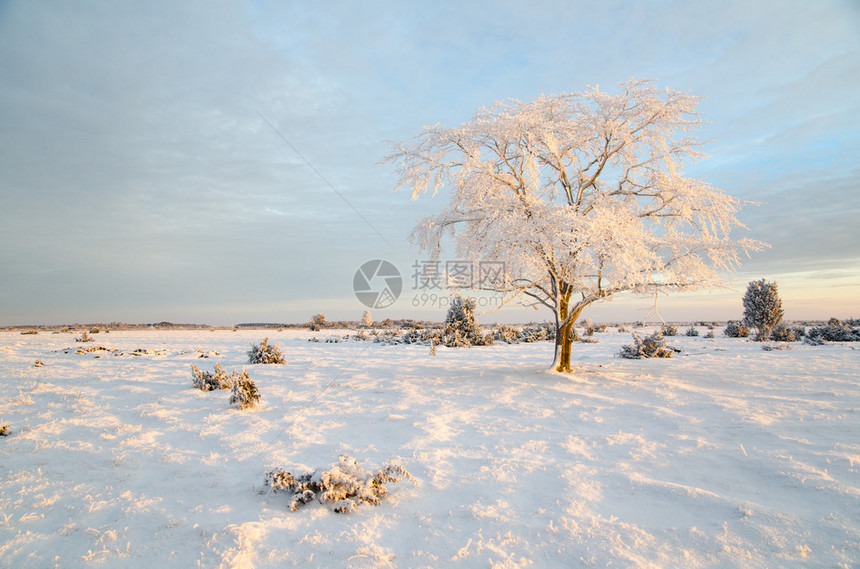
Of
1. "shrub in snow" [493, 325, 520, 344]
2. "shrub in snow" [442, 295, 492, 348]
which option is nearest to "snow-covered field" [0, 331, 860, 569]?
"shrub in snow" [442, 295, 492, 348]

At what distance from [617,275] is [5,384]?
12.7 metres

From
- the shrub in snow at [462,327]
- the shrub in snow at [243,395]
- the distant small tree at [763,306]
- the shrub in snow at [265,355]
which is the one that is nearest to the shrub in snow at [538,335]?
the shrub in snow at [462,327]

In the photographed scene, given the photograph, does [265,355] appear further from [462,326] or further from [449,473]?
[462,326]

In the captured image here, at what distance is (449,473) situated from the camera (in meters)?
4.61

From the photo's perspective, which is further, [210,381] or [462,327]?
[462,327]

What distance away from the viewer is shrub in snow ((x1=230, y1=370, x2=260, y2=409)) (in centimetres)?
728

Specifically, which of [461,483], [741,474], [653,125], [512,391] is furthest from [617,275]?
[461,483]

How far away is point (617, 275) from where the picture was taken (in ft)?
29.9

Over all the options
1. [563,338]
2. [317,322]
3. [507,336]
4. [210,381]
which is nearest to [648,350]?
[563,338]

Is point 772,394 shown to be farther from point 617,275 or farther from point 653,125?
point 653,125

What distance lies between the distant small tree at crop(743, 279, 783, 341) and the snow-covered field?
1736cm

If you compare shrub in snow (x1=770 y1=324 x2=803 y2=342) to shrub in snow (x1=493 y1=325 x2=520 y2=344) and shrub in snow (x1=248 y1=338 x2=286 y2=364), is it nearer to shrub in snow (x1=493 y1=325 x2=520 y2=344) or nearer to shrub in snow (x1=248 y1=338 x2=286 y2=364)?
shrub in snow (x1=493 y1=325 x2=520 y2=344)

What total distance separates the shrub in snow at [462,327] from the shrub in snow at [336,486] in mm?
17435

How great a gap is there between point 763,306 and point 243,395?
86.6 feet
